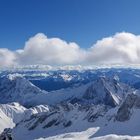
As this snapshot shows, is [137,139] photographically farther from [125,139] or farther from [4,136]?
[4,136]

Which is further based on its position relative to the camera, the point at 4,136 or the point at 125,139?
the point at 125,139

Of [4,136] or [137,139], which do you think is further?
[137,139]

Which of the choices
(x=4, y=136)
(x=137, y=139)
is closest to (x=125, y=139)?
(x=137, y=139)

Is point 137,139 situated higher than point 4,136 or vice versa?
point 4,136

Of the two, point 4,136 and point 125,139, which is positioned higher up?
point 4,136
